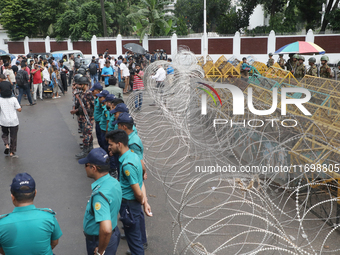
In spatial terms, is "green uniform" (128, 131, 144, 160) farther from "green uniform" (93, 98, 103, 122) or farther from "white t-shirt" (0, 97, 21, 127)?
"white t-shirt" (0, 97, 21, 127)

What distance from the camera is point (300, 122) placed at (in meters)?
5.77

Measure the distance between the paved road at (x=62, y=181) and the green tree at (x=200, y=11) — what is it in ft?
110

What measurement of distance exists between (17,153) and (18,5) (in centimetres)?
2908

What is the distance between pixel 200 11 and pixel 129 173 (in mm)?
42000

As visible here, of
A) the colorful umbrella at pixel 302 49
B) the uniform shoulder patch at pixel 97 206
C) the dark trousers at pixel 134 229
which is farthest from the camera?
the colorful umbrella at pixel 302 49

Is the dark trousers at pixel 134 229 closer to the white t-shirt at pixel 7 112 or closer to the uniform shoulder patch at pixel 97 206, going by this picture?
the uniform shoulder patch at pixel 97 206

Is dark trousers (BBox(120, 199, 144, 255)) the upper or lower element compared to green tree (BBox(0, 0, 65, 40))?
lower

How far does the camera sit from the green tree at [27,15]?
32.0 meters

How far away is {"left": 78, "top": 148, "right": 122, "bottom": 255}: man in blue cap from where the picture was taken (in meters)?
2.69

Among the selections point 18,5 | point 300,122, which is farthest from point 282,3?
point 300,122

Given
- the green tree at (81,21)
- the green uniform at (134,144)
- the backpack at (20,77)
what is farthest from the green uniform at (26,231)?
the green tree at (81,21)

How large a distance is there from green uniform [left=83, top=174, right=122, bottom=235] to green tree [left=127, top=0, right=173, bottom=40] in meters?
26.2

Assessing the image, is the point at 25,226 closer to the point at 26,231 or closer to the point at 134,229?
the point at 26,231

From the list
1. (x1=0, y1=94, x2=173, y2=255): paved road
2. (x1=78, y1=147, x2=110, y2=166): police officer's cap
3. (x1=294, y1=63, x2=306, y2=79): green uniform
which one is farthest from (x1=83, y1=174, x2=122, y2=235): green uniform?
(x1=294, y1=63, x2=306, y2=79): green uniform
